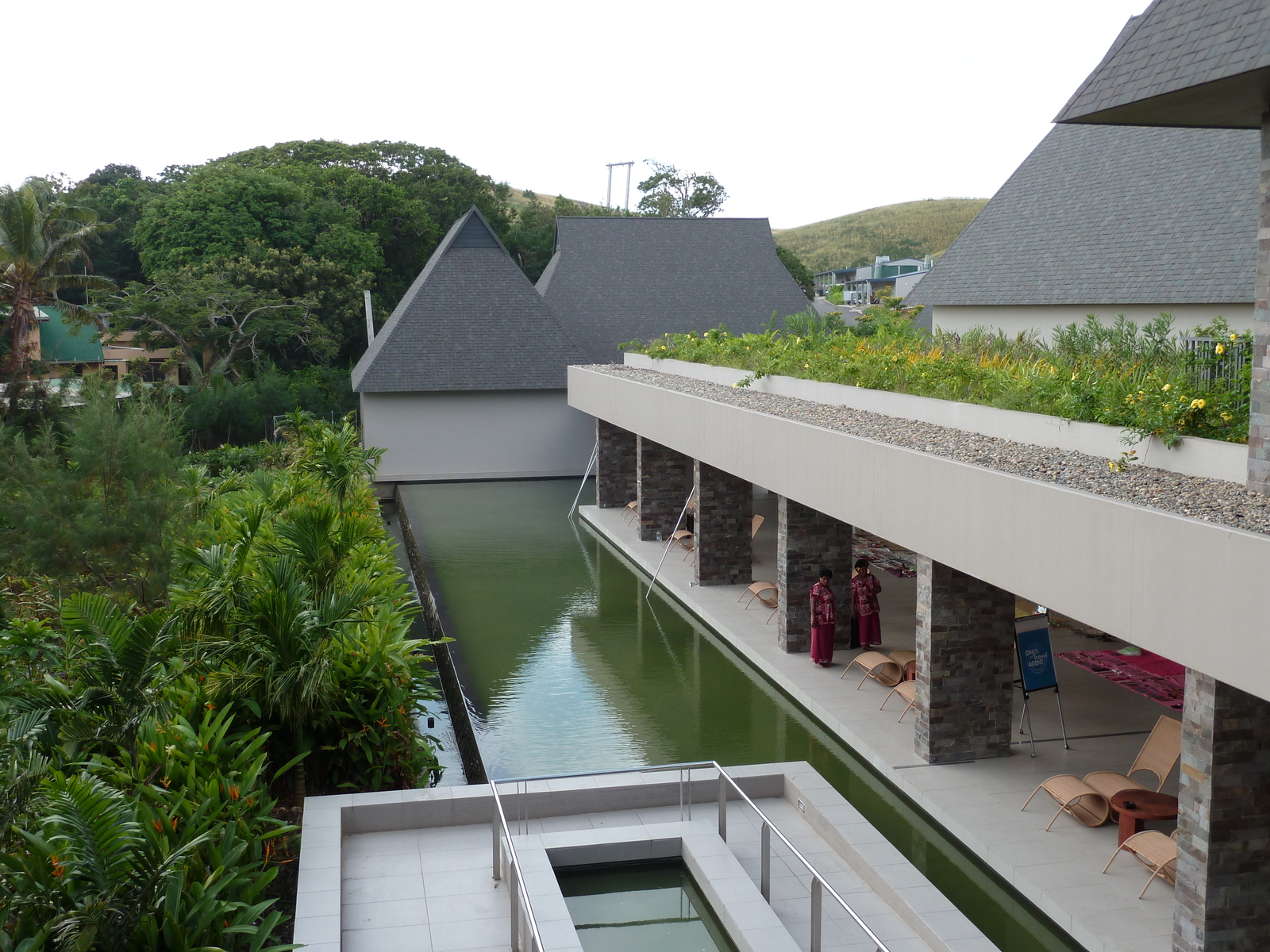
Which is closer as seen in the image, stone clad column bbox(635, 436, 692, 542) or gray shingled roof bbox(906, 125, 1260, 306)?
gray shingled roof bbox(906, 125, 1260, 306)

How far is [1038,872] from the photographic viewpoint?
8617 millimetres

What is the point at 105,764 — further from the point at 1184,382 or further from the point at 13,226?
the point at 13,226

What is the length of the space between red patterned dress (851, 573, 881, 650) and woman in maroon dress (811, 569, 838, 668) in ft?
1.65

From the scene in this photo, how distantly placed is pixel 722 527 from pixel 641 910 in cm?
1050

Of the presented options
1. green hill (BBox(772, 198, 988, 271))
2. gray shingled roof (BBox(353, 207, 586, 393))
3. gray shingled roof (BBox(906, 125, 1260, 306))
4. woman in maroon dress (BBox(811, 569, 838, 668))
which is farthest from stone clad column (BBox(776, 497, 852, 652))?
green hill (BBox(772, 198, 988, 271))

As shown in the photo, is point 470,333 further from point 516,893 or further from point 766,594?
point 516,893

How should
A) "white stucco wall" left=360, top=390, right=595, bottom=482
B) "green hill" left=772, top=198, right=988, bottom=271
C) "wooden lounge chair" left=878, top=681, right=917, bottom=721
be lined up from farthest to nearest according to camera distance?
"green hill" left=772, top=198, right=988, bottom=271 → "white stucco wall" left=360, top=390, right=595, bottom=482 → "wooden lounge chair" left=878, top=681, right=917, bottom=721

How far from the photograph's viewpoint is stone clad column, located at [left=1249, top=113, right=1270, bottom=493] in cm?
748

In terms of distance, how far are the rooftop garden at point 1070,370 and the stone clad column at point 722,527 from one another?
6.61ft

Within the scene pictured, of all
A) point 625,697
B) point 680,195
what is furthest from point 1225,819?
point 680,195

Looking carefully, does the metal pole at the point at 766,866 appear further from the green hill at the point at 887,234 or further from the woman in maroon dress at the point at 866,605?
the green hill at the point at 887,234

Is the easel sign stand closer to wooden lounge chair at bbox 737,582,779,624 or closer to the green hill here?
wooden lounge chair at bbox 737,582,779,624

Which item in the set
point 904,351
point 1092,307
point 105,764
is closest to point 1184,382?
point 904,351

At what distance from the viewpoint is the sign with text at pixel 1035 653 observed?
1112 cm
